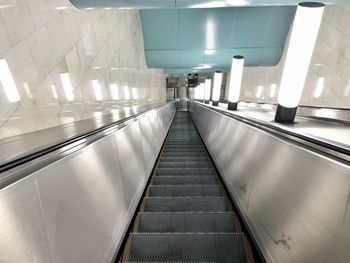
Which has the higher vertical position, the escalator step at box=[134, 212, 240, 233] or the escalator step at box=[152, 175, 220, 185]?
the escalator step at box=[134, 212, 240, 233]

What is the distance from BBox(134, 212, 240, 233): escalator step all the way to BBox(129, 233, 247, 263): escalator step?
0.58 feet

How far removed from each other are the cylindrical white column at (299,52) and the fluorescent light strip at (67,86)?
2.25m

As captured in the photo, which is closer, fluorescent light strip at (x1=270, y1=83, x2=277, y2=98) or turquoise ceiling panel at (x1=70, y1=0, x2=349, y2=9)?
turquoise ceiling panel at (x1=70, y1=0, x2=349, y2=9)

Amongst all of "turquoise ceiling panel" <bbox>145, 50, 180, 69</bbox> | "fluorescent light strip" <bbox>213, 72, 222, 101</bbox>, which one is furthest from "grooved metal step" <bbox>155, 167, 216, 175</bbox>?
"turquoise ceiling panel" <bbox>145, 50, 180, 69</bbox>

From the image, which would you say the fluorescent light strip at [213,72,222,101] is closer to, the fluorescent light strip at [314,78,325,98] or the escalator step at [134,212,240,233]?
the fluorescent light strip at [314,78,325,98]

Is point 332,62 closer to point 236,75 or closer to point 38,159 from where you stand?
point 236,75

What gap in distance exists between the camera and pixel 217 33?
5918 mm

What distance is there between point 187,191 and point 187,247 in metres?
0.92

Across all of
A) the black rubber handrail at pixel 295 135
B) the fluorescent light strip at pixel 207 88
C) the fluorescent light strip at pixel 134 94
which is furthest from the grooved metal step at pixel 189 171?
the fluorescent light strip at pixel 207 88

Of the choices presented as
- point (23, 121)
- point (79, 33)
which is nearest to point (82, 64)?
point (79, 33)

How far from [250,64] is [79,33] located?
243 inches

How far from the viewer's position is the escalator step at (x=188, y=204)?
203cm

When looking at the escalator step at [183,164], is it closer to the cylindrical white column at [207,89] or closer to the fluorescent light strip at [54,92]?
the fluorescent light strip at [54,92]

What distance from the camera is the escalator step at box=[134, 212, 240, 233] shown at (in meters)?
1.72
